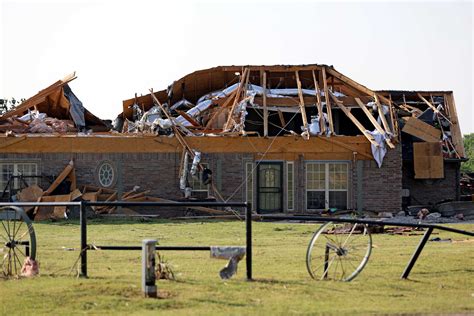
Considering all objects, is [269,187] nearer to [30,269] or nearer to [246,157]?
[246,157]

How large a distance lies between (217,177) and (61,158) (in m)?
5.75

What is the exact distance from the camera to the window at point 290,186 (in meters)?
35.4

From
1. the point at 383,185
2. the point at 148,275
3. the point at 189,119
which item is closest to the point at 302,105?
the point at 383,185

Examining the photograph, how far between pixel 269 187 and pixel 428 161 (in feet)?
22.1

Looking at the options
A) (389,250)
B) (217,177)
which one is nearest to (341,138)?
(217,177)

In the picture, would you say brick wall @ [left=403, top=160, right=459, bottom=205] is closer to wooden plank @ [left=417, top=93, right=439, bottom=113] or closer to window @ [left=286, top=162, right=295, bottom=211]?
wooden plank @ [left=417, top=93, right=439, bottom=113]

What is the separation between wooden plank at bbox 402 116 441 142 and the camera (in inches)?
1489

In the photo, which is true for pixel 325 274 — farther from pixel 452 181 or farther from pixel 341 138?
pixel 452 181

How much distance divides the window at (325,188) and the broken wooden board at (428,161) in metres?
3.68

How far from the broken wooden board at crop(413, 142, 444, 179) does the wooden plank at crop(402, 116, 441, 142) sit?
1.45ft

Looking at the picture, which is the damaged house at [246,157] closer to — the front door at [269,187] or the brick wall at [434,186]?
the front door at [269,187]

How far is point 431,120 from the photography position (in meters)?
39.8

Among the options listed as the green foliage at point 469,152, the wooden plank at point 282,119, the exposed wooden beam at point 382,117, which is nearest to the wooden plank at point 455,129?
the exposed wooden beam at point 382,117

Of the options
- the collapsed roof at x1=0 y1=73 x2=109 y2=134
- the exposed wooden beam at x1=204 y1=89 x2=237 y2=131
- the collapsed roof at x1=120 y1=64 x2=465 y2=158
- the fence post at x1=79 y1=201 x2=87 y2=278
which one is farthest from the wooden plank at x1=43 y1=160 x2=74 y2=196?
the fence post at x1=79 y1=201 x2=87 y2=278
